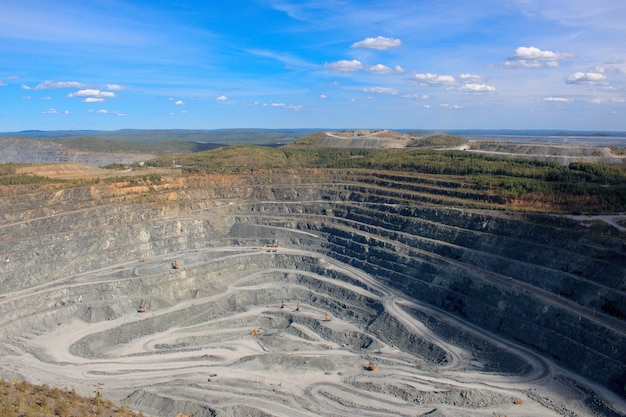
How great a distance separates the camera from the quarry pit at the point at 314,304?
1735 inches

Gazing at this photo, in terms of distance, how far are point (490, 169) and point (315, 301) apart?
44.4m

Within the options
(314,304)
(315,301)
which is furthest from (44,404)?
(315,301)

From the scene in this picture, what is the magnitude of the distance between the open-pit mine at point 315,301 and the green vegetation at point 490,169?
232 inches

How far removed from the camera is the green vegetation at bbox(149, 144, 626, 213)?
2729 inches

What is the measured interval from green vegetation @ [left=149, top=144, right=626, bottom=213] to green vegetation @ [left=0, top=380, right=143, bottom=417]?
62931 mm

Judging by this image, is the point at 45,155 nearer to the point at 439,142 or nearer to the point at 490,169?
the point at 439,142

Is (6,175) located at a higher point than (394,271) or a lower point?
higher

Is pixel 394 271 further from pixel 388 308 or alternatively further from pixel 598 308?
pixel 598 308

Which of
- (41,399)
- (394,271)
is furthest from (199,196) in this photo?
(41,399)

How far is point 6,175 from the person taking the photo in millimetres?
90688

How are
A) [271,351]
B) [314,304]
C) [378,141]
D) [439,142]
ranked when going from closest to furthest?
[271,351]
[314,304]
[439,142]
[378,141]

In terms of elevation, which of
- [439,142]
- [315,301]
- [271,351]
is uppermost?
[439,142]

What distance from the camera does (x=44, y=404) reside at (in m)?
28.3

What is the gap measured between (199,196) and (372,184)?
35345 millimetres
